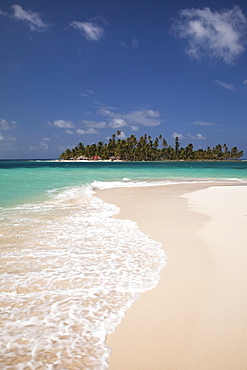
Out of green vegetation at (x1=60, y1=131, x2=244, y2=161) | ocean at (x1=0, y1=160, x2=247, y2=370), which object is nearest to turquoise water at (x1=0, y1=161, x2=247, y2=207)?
ocean at (x1=0, y1=160, x2=247, y2=370)

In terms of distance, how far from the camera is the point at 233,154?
188000 mm

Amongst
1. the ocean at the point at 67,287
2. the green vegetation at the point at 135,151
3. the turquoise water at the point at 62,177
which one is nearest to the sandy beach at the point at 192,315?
the ocean at the point at 67,287

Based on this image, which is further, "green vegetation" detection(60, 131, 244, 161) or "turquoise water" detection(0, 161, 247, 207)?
"green vegetation" detection(60, 131, 244, 161)

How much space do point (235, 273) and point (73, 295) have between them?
Answer: 2417 millimetres

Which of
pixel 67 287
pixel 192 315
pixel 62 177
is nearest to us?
pixel 192 315

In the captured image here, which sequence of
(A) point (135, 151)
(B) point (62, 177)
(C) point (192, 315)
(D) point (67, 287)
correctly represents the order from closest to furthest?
1. (C) point (192, 315)
2. (D) point (67, 287)
3. (B) point (62, 177)
4. (A) point (135, 151)

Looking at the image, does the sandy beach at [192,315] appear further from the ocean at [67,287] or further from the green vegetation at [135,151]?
the green vegetation at [135,151]

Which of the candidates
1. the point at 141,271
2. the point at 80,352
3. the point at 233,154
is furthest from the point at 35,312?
the point at 233,154

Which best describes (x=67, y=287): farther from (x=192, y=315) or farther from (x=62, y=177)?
(x=62, y=177)

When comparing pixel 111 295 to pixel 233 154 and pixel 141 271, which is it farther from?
pixel 233 154

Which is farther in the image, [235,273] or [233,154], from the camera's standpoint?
[233,154]

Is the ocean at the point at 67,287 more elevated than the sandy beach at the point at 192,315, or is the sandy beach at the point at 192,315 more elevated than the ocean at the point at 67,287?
the ocean at the point at 67,287

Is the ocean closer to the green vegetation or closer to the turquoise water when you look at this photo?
the turquoise water

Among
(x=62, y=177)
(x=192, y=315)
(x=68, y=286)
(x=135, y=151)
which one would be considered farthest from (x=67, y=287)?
(x=135, y=151)
